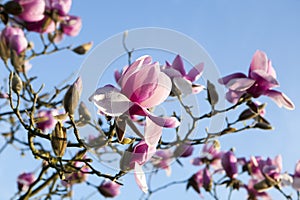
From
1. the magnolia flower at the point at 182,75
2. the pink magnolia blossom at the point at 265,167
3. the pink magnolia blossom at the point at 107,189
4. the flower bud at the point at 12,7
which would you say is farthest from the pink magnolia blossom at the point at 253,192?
the flower bud at the point at 12,7

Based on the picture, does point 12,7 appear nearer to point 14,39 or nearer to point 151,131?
point 14,39

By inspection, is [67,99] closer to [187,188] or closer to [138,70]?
[138,70]

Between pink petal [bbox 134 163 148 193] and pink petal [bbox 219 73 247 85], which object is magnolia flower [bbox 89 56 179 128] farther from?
pink petal [bbox 219 73 247 85]

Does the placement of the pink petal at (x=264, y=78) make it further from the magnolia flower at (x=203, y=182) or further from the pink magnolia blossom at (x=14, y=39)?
the magnolia flower at (x=203, y=182)

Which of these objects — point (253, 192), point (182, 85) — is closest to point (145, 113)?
point (182, 85)

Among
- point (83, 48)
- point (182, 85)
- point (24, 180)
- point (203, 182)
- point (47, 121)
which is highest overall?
point (182, 85)

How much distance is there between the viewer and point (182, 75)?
34.3 inches

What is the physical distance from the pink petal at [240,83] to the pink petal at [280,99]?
0.05 metres

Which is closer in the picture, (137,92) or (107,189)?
(137,92)

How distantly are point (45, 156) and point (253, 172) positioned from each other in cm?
111

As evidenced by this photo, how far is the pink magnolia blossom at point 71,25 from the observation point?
1337 mm

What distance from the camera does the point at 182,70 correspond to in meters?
0.88

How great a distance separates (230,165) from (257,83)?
68cm

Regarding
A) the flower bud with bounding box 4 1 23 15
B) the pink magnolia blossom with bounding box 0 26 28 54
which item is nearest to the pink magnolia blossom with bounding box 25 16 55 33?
the pink magnolia blossom with bounding box 0 26 28 54
